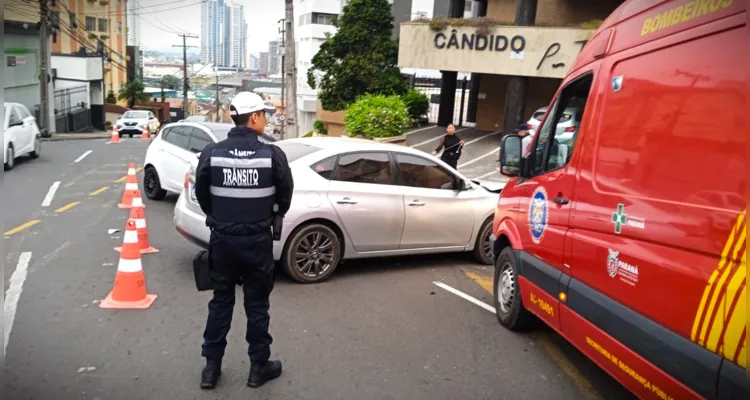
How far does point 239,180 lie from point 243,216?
229mm

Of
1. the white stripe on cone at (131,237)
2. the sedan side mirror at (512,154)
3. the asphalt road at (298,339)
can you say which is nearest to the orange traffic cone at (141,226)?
the asphalt road at (298,339)

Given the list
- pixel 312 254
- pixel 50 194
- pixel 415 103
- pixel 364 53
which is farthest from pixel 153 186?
pixel 364 53

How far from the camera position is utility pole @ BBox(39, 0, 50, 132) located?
1107 inches

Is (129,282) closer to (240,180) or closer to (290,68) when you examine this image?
(240,180)

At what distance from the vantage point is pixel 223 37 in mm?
53562

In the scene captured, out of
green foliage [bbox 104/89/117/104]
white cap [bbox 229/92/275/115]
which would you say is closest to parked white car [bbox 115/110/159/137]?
green foliage [bbox 104/89/117/104]

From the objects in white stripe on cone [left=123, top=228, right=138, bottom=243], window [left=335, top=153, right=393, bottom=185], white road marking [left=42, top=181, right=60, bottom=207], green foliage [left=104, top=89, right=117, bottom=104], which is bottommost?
green foliage [left=104, top=89, right=117, bottom=104]

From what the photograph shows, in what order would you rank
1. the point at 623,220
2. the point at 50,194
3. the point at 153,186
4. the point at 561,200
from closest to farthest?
the point at 623,220 → the point at 561,200 → the point at 153,186 → the point at 50,194

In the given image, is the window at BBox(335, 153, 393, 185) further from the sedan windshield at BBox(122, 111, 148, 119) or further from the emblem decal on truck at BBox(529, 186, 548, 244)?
the sedan windshield at BBox(122, 111, 148, 119)

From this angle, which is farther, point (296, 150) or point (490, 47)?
point (490, 47)

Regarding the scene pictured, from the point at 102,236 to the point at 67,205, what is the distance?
274 cm

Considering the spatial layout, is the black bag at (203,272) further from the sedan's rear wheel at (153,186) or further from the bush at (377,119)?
the bush at (377,119)

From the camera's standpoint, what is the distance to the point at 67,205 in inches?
430

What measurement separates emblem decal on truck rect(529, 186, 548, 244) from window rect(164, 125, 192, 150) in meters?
7.15
